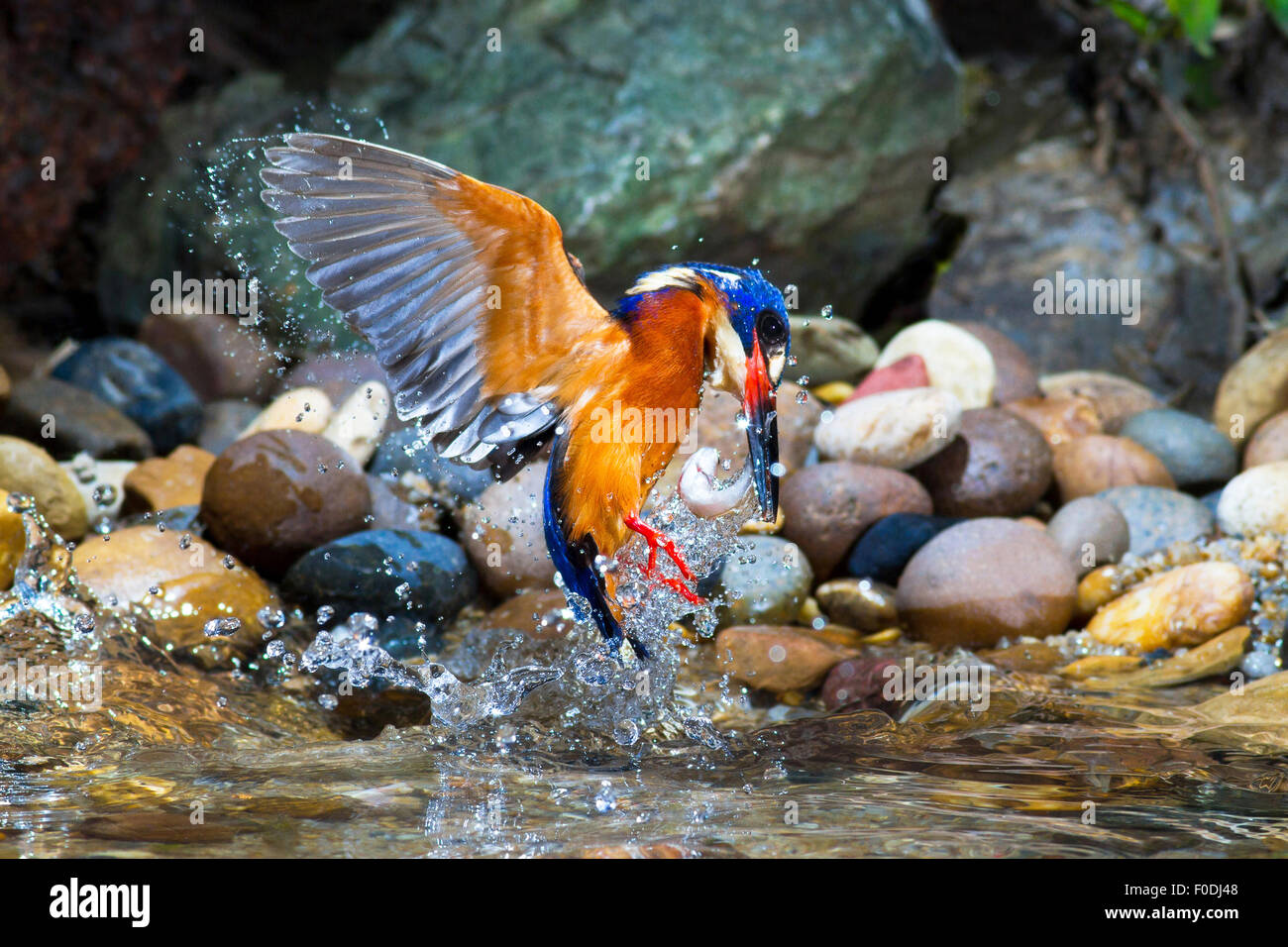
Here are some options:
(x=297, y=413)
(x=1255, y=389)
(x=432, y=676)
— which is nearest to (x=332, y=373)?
(x=297, y=413)

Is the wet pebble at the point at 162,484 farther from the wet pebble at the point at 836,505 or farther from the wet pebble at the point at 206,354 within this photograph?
the wet pebble at the point at 836,505

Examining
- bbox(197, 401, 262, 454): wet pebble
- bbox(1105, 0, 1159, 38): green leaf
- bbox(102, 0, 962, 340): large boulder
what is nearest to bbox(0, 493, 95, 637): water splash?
bbox(197, 401, 262, 454): wet pebble

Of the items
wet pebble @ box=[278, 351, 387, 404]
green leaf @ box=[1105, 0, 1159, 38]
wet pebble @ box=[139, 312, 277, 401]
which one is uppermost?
green leaf @ box=[1105, 0, 1159, 38]

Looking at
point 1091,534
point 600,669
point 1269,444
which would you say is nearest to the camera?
point 600,669

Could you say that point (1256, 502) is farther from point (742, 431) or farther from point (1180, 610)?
point (742, 431)

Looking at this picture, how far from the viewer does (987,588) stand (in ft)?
12.4

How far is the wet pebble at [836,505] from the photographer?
4.17 m

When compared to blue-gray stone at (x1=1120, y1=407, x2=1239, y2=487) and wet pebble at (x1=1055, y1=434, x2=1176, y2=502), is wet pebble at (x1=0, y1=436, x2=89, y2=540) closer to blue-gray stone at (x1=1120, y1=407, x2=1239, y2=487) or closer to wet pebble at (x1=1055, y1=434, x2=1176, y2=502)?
wet pebble at (x1=1055, y1=434, x2=1176, y2=502)

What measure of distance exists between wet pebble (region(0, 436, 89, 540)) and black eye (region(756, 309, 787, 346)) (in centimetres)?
252

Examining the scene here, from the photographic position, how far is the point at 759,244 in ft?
18.3

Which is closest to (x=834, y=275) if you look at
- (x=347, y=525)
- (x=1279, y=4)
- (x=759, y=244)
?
(x=759, y=244)

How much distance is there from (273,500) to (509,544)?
0.76m

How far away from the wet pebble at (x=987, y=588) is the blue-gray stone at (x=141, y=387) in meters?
2.98

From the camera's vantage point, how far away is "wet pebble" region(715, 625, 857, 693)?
345cm
